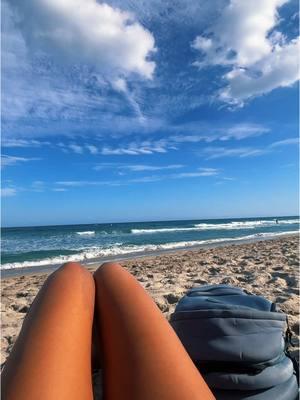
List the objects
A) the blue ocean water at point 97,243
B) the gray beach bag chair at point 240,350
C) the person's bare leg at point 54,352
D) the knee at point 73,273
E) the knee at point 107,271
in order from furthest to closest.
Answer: the blue ocean water at point 97,243 < the knee at point 107,271 < the knee at point 73,273 < the gray beach bag chair at point 240,350 < the person's bare leg at point 54,352

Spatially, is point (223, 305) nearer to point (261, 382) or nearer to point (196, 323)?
point (196, 323)

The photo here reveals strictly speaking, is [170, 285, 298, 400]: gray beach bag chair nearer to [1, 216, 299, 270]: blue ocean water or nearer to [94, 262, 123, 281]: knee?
[94, 262, 123, 281]: knee

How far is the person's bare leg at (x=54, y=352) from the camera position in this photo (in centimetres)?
104

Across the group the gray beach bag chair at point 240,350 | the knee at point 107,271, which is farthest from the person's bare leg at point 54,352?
the gray beach bag chair at point 240,350

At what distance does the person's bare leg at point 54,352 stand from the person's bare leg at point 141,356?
9 centimetres

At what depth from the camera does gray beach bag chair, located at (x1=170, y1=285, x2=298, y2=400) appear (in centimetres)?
135

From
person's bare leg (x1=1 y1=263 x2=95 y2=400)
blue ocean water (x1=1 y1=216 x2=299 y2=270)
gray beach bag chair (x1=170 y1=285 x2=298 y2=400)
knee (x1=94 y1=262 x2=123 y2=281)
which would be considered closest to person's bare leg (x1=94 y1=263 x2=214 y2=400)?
person's bare leg (x1=1 y1=263 x2=95 y2=400)

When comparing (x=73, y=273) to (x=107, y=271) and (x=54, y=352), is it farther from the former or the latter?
(x=54, y=352)

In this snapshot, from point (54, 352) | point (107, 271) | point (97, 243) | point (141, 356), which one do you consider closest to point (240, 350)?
point (141, 356)

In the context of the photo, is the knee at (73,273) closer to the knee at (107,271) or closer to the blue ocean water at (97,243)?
the knee at (107,271)

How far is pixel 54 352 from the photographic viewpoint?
1.17m

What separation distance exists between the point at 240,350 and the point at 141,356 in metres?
0.46

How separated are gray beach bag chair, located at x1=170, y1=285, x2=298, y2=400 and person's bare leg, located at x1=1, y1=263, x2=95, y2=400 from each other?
19.1 inches

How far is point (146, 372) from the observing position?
109 centimetres
